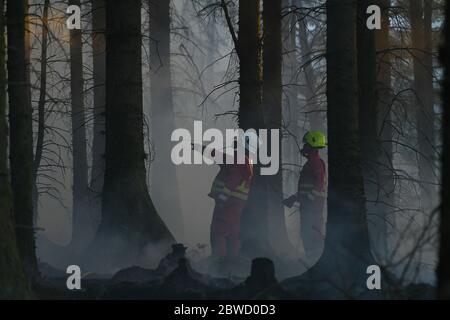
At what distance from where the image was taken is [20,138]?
29.7 ft

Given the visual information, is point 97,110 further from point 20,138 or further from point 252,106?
point 20,138

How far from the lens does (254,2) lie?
12.4 meters

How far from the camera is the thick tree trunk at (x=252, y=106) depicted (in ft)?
39.2

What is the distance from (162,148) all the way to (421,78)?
6.65 meters

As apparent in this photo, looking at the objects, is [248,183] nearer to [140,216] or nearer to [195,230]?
[140,216]

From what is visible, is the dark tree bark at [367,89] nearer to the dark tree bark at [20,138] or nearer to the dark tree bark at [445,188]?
the dark tree bark at [20,138]

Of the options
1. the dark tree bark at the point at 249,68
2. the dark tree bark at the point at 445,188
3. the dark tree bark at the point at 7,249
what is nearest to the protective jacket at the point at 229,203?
the dark tree bark at the point at 249,68

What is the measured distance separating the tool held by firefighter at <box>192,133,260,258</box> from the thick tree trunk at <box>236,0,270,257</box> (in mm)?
160

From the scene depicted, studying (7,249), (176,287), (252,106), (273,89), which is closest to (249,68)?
(252,106)

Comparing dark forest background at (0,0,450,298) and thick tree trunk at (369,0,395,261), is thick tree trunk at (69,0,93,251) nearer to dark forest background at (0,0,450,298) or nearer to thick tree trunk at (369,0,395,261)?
dark forest background at (0,0,450,298)

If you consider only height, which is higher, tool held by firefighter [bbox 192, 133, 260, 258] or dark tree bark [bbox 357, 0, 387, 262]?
dark tree bark [bbox 357, 0, 387, 262]

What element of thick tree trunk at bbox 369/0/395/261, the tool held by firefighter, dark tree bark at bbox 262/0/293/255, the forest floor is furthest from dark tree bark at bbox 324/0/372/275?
dark tree bark at bbox 262/0/293/255

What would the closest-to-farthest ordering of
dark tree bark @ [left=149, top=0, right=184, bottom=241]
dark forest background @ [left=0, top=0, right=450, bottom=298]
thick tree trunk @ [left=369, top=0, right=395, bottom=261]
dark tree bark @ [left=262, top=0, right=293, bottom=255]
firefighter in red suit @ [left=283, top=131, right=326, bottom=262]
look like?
1. dark forest background @ [left=0, top=0, right=450, bottom=298]
2. thick tree trunk @ [left=369, top=0, right=395, bottom=261]
3. firefighter in red suit @ [left=283, top=131, right=326, bottom=262]
4. dark tree bark @ [left=262, top=0, right=293, bottom=255]
5. dark tree bark @ [left=149, top=0, right=184, bottom=241]

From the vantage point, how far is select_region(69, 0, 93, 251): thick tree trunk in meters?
16.4
